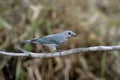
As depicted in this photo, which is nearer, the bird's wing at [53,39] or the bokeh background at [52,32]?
the bird's wing at [53,39]

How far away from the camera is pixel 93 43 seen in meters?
2.89

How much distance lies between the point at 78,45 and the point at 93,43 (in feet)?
0.37

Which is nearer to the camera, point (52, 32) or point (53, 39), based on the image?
point (53, 39)

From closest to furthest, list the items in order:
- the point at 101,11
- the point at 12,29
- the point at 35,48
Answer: the point at 35,48, the point at 12,29, the point at 101,11

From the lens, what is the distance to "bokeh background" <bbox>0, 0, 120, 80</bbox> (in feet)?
8.67

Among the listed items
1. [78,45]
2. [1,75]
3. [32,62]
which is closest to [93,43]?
[78,45]

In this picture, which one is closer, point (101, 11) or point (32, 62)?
point (32, 62)

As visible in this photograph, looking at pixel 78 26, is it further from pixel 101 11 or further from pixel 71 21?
pixel 101 11

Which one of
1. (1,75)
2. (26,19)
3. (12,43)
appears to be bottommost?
(1,75)

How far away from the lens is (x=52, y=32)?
280 centimetres

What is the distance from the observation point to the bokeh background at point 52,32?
2643mm

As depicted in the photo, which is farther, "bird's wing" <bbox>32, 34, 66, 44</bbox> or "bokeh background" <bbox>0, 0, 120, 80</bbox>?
"bokeh background" <bbox>0, 0, 120, 80</bbox>

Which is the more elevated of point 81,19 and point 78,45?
point 81,19

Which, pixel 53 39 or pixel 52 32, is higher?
pixel 52 32
